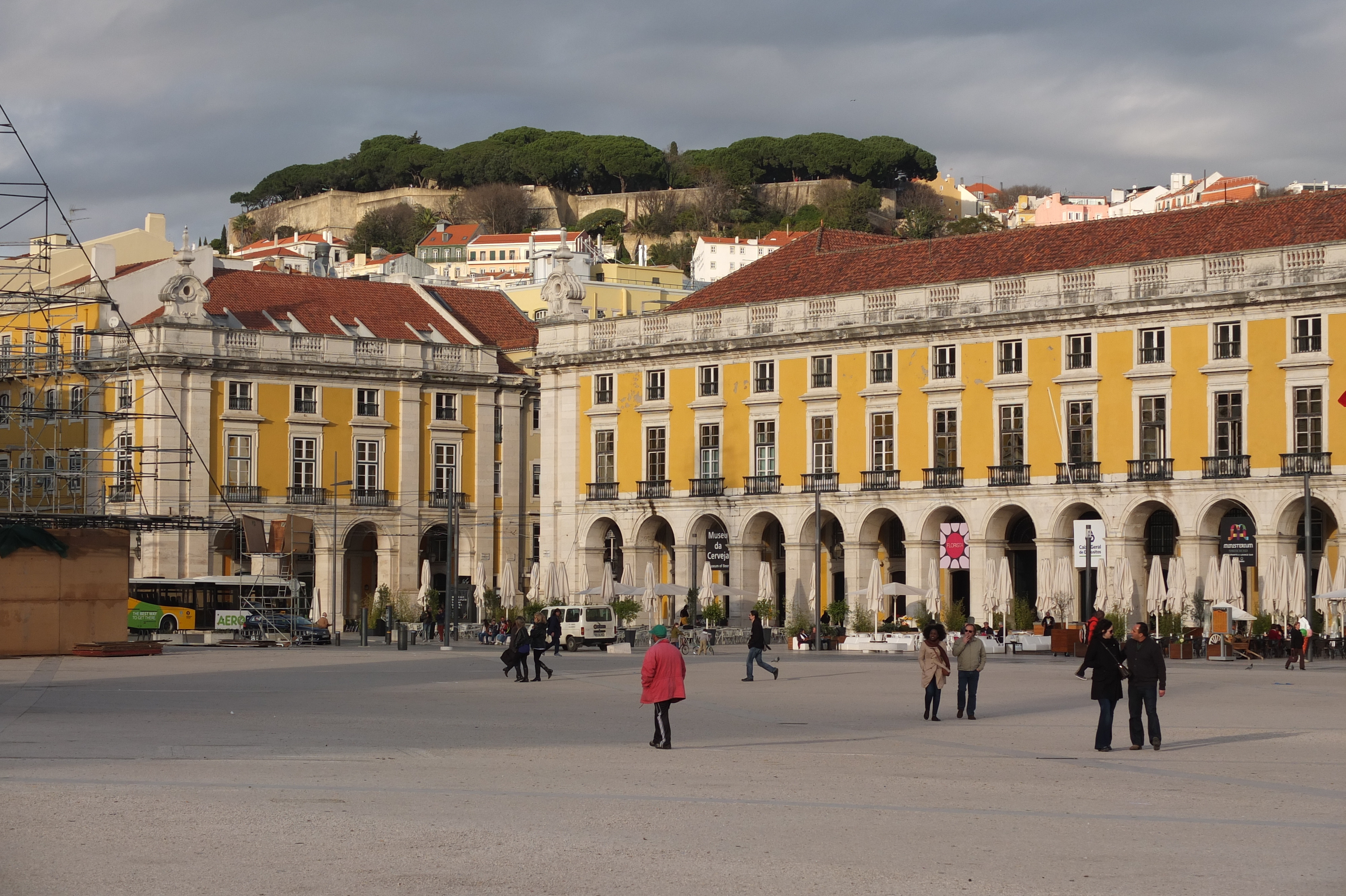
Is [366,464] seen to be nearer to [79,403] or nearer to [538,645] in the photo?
[79,403]

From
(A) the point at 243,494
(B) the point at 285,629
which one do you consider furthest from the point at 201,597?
(A) the point at 243,494

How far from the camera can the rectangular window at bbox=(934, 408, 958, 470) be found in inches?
2692

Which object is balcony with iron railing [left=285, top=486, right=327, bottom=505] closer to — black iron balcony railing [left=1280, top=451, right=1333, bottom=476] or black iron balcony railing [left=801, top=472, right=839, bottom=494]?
black iron balcony railing [left=801, top=472, right=839, bottom=494]

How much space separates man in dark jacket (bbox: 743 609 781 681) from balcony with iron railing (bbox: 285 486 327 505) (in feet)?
141

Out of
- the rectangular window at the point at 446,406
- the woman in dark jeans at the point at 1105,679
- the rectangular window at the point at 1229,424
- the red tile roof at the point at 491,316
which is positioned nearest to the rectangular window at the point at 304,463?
the rectangular window at the point at 446,406

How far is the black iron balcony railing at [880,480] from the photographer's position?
69.6 m

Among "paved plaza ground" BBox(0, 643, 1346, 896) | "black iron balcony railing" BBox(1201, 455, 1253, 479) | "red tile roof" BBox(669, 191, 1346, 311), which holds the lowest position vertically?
"paved plaza ground" BBox(0, 643, 1346, 896)

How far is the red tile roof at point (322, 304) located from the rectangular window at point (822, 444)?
20.1 m

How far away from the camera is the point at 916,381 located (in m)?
69.3

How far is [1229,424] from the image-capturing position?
6241cm

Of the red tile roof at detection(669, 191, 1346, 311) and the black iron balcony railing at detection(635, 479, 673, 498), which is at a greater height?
the red tile roof at detection(669, 191, 1346, 311)

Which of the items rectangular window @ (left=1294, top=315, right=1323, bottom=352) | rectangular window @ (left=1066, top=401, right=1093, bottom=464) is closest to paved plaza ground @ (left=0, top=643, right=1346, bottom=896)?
rectangular window @ (left=1294, top=315, right=1323, bottom=352)

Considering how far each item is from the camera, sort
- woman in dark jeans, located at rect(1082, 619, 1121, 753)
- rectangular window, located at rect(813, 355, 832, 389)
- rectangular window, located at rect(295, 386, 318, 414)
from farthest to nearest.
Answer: rectangular window, located at rect(295, 386, 318, 414) < rectangular window, located at rect(813, 355, 832, 389) < woman in dark jeans, located at rect(1082, 619, 1121, 753)

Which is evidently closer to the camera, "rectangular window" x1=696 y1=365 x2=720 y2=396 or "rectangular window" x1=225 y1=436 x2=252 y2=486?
"rectangular window" x1=696 y1=365 x2=720 y2=396
